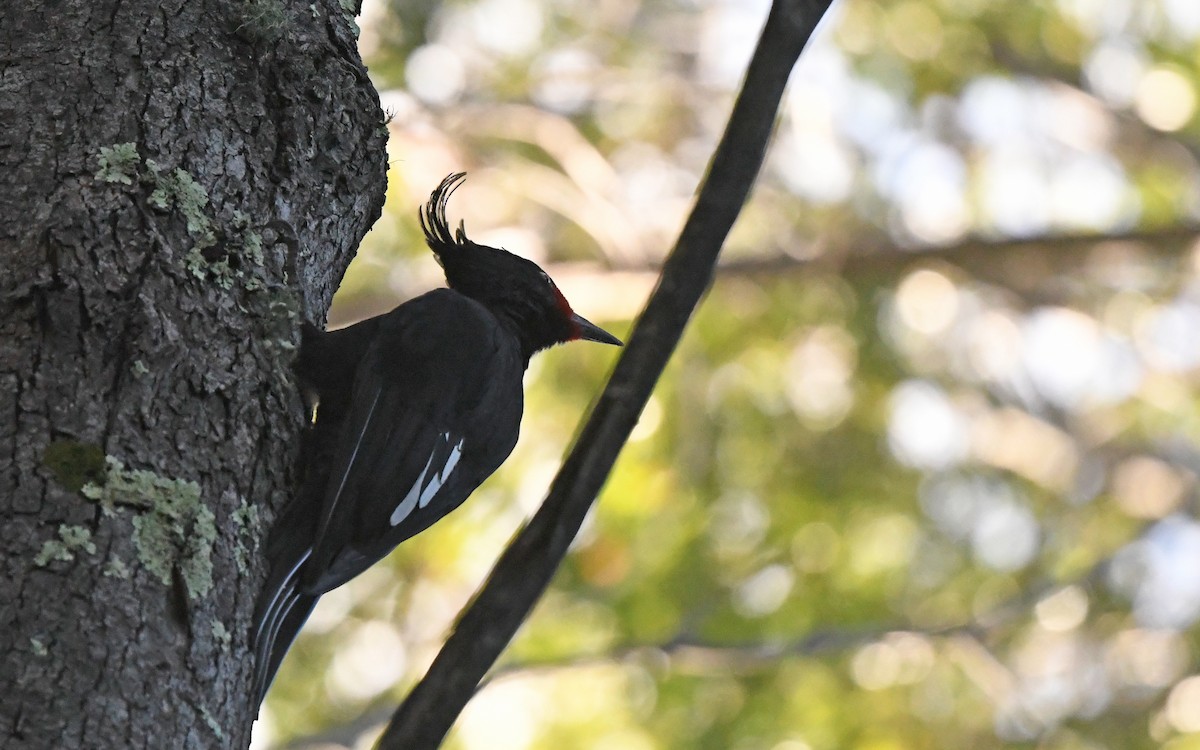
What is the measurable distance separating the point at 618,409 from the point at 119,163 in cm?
87

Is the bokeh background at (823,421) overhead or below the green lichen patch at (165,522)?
overhead

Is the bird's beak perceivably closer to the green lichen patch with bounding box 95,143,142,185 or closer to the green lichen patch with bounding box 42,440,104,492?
the green lichen patch with bounding box 95,143,142,185

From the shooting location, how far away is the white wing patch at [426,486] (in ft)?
7.77

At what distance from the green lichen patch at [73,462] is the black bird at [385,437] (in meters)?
0.37

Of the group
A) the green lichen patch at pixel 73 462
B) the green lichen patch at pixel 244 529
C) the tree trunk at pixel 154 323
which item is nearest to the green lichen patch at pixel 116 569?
the tree trunk at pixel 154 323

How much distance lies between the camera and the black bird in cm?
204

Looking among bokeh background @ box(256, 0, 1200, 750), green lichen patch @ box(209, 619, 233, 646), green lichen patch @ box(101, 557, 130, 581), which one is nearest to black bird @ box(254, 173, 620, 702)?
green lichen patch @ box(209, 619, 233, 646)

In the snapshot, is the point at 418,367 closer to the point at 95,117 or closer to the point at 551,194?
the point at 95,117

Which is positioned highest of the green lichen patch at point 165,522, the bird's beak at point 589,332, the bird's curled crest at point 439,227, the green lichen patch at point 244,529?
the bird's curled crest at point 439,227

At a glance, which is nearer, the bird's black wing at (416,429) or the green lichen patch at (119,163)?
the green lichen patch at (119,163)

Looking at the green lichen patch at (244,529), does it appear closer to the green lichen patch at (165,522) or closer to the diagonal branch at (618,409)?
the green lichen patch at (165,522)

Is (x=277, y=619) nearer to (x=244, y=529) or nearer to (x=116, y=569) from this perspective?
(x=244, y=529)

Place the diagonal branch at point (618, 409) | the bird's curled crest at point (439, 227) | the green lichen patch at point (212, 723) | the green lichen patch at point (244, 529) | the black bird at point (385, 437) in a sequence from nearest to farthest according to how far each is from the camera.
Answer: the diagonal branch at point (618, 409) → the green lichen patch at point (212, 723) → the green lichen patch at point (244, 529) → the black bird at point (385, 437) → the bird's curled crest at point (439, 227)

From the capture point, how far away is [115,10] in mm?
2031
